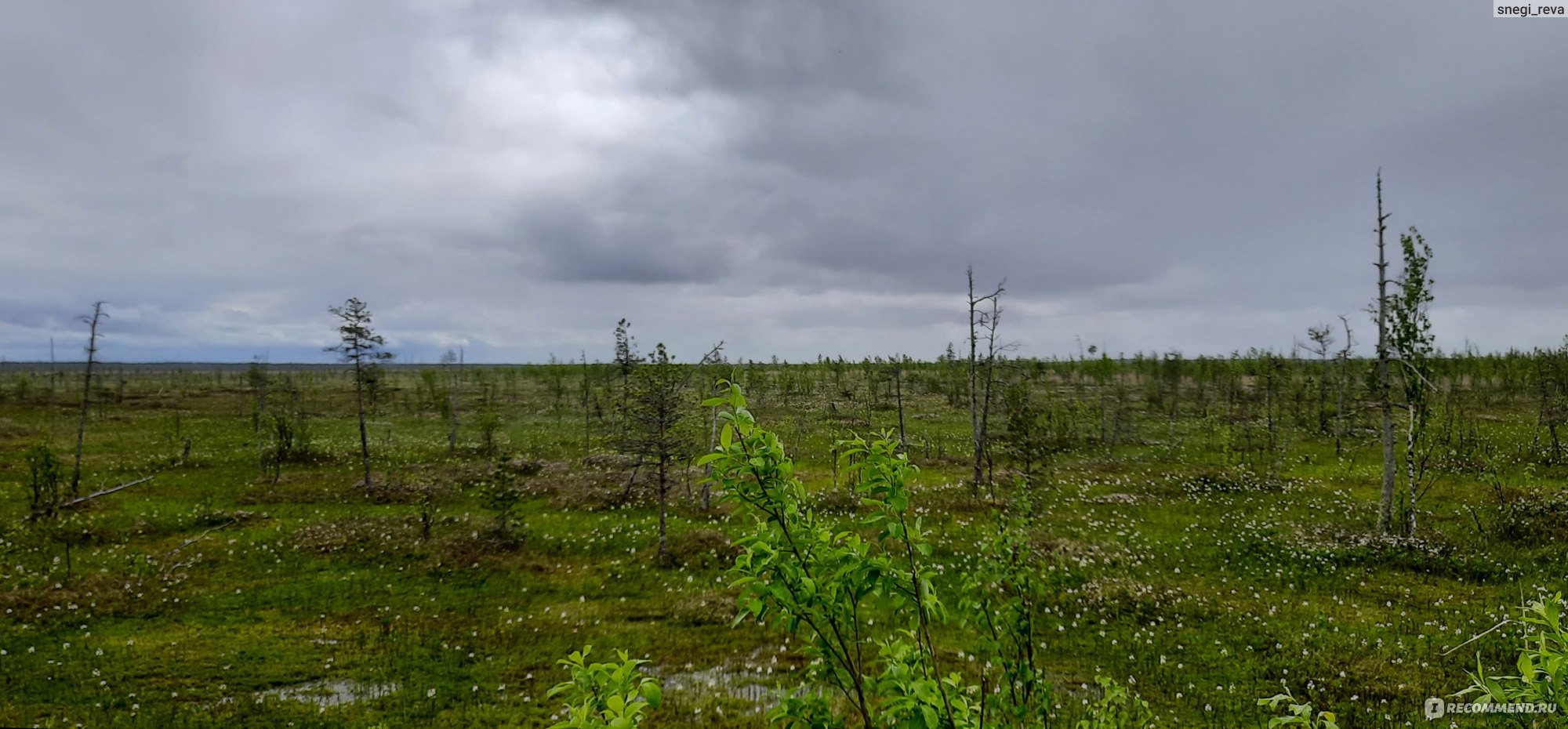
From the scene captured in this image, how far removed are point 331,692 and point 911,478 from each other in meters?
11.4

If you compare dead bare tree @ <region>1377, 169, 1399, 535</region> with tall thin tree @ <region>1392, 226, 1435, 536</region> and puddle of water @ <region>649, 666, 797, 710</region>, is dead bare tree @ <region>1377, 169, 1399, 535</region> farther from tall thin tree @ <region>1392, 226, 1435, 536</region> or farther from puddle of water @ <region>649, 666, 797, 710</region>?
puddle of water @ <region>649, 666, 797, 710</region>

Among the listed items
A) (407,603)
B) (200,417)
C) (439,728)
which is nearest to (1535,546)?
(439,728)

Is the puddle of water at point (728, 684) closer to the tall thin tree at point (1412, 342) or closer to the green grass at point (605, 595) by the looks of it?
the green grass at point (605, 595)

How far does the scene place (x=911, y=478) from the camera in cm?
786

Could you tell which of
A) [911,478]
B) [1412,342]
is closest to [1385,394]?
[1412,342]

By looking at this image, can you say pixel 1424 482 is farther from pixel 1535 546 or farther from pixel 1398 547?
pixel 1398 547

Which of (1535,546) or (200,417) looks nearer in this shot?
(1535,546)

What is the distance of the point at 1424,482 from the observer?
26.1 meters

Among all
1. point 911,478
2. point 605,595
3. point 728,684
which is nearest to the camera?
point 911,478

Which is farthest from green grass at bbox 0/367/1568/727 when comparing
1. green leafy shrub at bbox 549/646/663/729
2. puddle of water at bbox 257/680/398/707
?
green leafy shrub at bbox 549/646/663/729

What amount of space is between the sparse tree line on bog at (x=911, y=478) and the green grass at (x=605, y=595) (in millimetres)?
846

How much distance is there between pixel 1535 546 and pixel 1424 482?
10.7 metres

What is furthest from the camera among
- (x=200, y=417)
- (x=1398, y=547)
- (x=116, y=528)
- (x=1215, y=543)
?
(x=200, y=417)

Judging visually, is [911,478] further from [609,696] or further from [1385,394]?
[1385,394]
